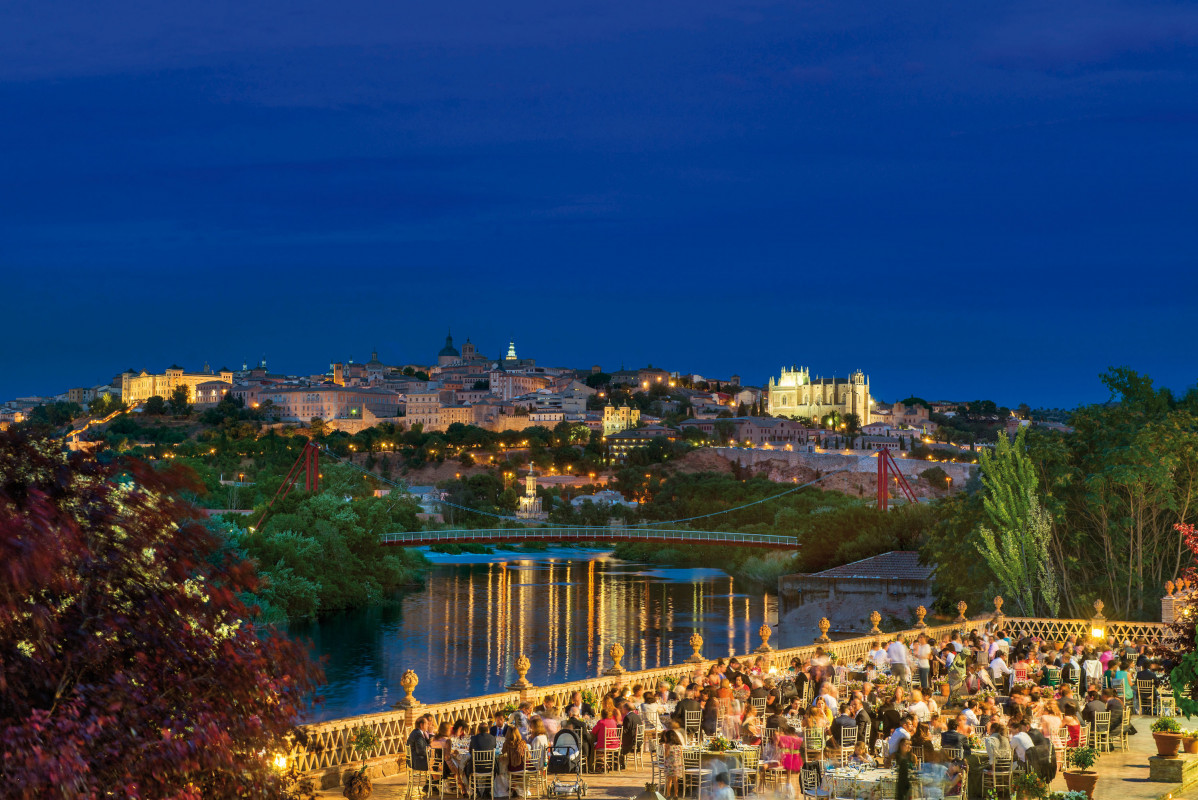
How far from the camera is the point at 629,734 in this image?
11227mm

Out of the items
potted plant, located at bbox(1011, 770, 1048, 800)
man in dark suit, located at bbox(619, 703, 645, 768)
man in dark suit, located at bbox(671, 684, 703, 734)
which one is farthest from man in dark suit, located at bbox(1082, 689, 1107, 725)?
man in dark suit, located at bbox(619, 703, 645, 768)

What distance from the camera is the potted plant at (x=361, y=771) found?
9.57 metres

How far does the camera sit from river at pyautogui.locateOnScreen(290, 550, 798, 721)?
29703mm

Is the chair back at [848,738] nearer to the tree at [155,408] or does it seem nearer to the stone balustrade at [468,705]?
the stone balustrade at [468,705]

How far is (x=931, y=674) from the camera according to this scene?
14922mm

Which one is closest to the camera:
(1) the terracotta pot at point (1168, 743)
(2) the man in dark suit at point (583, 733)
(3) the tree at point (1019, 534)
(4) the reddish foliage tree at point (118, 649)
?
(4) the reddish foliage tree at point (118, 649)

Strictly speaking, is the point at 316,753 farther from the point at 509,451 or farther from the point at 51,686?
the point at 509,451

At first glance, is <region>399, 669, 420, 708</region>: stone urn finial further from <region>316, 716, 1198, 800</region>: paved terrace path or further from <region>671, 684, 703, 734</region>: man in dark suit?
<region>671, 684, 703, 734</region>: man in dark suit

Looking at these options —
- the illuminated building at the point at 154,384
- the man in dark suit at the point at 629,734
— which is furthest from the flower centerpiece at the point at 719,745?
the illuminated building at the point at 154,384

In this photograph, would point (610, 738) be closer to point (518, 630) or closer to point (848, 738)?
point (848, 738)

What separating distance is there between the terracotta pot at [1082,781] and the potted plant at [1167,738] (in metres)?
1.25

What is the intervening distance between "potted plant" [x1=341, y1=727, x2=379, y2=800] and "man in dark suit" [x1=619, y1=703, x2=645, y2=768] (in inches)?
83.3

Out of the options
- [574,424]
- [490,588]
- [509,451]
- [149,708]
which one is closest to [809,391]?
[574,424]

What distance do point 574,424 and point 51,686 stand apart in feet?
440
